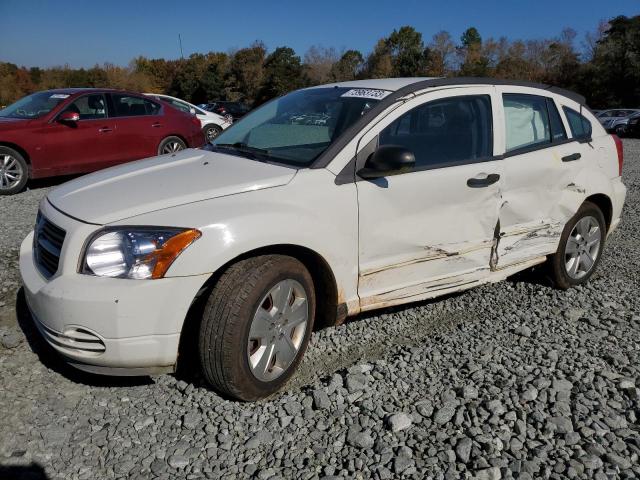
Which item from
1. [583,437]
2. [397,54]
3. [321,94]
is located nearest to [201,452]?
[583,437]

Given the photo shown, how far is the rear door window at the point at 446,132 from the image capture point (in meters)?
3.44

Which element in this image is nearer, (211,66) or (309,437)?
(309,437)

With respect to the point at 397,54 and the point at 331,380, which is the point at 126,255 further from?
the point at 397,54

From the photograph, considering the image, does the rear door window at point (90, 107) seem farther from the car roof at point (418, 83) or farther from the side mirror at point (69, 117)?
the car roof at point (418, 83)

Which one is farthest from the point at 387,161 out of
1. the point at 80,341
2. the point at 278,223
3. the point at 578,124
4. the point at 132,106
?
the point at 132,106

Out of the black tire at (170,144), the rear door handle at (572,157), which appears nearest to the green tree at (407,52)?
the black tire at (170,144)

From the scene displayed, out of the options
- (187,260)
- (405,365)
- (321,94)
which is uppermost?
(321,94)

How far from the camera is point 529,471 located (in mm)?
2375

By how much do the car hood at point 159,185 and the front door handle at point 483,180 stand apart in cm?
128

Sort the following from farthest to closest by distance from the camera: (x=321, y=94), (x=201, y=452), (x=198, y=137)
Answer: (x=198, y=137) < (x=321, y=94) < (x=201, y=452)

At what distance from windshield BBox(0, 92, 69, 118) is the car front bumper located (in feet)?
22.4

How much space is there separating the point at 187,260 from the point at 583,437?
207 centimetres

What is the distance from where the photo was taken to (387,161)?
307cm

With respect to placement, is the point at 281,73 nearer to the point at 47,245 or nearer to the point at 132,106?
the point at 132,106
